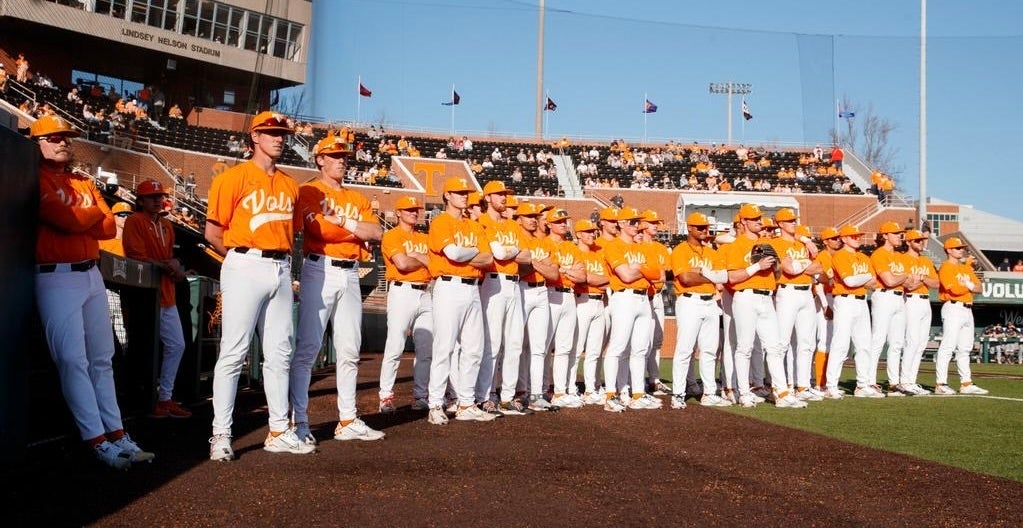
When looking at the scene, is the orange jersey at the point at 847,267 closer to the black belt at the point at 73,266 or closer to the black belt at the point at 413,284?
the black belt at the point at 413,284

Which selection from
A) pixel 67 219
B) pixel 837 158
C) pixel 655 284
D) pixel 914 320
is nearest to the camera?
pixel 67 219

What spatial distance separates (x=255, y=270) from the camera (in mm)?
5914

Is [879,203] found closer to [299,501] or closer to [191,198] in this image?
[191,198]

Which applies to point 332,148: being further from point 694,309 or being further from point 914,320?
point 914,320

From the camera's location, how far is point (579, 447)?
21.9 ft

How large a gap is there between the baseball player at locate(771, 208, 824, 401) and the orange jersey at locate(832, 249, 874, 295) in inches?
30.5

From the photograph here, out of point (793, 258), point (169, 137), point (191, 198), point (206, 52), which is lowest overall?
point (793, 258)

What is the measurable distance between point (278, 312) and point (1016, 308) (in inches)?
1101

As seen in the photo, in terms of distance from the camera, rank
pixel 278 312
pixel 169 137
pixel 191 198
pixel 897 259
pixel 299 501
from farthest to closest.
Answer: pixel 169 137 → pixel 191 198 → pixel 897 259 → pixel 278 312 → pixel 299 501

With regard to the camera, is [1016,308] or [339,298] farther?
[1016,308]

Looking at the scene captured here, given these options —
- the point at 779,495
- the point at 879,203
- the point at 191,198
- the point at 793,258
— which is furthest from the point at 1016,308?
the point at 779,495

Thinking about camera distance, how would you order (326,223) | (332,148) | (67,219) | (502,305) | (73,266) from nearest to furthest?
1. (67,219)
2. (73,266)
3. (326,223)
4. (332,148)
5. (502,305)

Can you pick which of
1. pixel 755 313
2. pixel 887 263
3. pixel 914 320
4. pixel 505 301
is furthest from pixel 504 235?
pixel 914 320

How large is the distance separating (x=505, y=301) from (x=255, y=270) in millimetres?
3369
